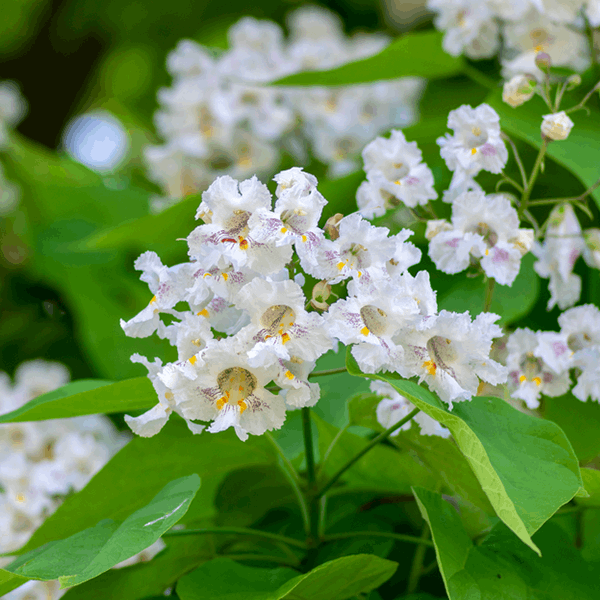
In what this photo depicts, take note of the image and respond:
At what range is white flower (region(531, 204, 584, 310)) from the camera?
707 mm

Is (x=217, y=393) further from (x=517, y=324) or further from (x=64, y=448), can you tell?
(x=64, y=448)

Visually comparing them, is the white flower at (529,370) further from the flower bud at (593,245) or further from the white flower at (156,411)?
the white flower at (156,411)

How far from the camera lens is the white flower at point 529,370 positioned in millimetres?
641

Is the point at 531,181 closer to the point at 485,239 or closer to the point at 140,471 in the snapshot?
the point at 485,239

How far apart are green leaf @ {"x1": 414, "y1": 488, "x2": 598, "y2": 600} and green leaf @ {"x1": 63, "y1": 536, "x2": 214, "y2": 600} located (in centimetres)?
24

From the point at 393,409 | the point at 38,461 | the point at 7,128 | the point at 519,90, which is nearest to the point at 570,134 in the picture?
the point at 519,90

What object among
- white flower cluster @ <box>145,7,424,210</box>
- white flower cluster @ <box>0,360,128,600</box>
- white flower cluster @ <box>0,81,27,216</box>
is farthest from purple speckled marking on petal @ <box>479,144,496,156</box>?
white flower cluster @ <box>0,81,27,216</box>

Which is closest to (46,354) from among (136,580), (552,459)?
(136,580)

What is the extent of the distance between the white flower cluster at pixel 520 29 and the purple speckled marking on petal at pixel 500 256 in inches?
14.9

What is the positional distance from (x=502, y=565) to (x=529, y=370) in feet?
0.62

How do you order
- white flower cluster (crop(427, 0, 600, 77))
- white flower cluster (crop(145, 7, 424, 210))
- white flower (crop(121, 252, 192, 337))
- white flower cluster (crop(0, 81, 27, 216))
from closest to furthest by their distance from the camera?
white flower (crop(121, 252, 192, 337)), white flower cluster (crop(427, 0, 600, 77)), white flower cluster (crop(145, 7, 424, 210)), white flower cluster (crop(0, 81, 27, 216))

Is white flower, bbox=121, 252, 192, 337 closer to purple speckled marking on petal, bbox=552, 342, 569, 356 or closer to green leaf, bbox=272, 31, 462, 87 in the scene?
purple speckled marking on petal, bbox=552, 342, 569, 356

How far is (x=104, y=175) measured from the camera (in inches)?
62.4

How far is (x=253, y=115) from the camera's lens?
127 cm
